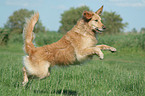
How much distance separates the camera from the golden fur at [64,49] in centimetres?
502

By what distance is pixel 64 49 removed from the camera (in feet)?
16.6

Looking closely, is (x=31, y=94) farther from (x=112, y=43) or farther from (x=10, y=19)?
(x=10, y=19)

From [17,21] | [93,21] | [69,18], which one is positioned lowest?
[93,21]

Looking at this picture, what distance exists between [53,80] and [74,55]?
62.2 inches

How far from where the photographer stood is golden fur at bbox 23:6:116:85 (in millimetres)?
5020

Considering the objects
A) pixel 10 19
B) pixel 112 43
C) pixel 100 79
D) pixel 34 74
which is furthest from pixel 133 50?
pixel 10 19

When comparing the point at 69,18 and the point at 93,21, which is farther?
the point at 69,18

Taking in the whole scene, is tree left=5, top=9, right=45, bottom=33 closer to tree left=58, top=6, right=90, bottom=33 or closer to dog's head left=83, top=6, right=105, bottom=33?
tree left=58, top=6, right=90, bottom=33

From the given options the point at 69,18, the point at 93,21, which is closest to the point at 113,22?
the point at 69,18

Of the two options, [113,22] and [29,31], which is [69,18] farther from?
[29,31]

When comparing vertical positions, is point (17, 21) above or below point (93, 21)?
above

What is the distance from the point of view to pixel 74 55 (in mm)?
5047

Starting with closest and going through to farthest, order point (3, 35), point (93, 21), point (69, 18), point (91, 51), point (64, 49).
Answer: point (91, 51), point (64, 49), point (93, 21), point (3, 35), point (69, 18)

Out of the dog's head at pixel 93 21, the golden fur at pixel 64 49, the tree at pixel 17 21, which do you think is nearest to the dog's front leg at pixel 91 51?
the golden fur at pixel 64 49
